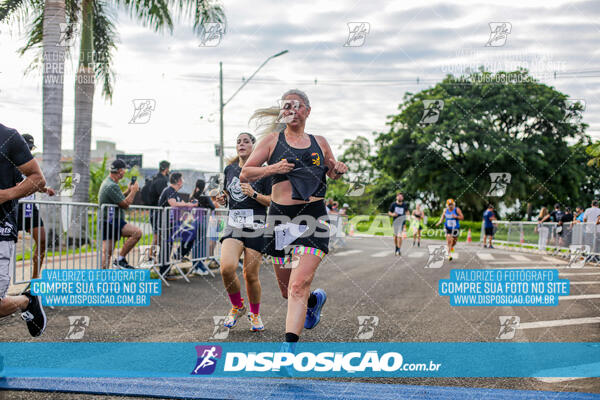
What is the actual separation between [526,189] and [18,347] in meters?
35.4

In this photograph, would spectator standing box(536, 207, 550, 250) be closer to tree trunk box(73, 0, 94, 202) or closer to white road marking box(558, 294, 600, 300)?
white road marking box(558, 294, 600, 300)

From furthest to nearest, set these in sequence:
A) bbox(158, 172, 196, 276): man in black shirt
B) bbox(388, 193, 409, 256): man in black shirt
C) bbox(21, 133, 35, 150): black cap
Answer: bbox(388, 193, 409, 256): man in black shirt → bbox(158, 172, 196, 276): man in black shirt → bbox(21, 133, 35, 150): black cap

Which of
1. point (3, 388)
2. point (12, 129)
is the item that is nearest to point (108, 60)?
point (12, 129)

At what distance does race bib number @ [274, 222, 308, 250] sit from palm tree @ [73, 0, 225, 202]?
10.3 m

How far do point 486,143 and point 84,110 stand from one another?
26.2 metres

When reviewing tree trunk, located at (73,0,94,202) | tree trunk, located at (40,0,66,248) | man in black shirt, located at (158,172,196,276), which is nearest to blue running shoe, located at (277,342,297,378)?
man in black shirt, located at (158,172,196,276)

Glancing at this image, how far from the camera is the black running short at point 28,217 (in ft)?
20.6

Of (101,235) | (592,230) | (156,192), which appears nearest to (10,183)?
(101,235)

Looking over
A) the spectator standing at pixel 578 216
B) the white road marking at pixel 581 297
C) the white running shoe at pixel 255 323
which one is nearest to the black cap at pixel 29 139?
the white running shoe at pixel 255 323

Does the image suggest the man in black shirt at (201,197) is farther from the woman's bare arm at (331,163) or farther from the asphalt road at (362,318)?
the woman's bare arm at (331,163)

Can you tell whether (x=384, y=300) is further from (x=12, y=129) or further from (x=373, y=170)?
(x=373, y=170)

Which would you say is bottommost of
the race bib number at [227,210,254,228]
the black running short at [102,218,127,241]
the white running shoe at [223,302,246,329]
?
the white running shoe at [223,302,246,329]

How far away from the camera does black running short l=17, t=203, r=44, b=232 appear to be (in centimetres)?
627

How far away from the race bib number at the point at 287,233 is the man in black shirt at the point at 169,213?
5.14 meters
